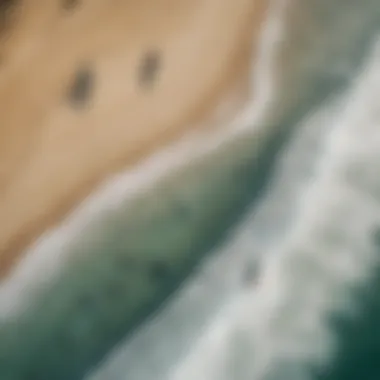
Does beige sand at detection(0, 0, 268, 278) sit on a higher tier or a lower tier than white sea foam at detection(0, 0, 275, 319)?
higher

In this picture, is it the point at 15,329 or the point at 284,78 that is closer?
the point at 15,329

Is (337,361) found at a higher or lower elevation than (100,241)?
lower

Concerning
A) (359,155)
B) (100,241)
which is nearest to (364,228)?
(359,155)

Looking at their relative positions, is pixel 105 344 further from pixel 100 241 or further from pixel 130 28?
pixel 130 28

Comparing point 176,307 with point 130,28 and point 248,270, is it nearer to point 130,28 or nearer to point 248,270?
point 248,270

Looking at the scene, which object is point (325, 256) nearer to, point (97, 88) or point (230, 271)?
point (230, 271)
